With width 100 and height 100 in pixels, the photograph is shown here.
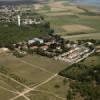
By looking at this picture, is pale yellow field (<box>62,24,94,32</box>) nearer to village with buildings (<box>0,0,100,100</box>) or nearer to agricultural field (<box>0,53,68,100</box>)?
village with buildings (<box>0,0,100,100</box>)

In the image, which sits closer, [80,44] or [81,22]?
[80,44]

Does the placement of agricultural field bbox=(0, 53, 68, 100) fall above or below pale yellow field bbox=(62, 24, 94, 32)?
above

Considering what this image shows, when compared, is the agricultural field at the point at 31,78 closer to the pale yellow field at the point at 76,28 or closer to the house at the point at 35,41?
the house at the point at 35,41

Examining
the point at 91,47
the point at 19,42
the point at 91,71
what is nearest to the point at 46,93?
the point at 91,71

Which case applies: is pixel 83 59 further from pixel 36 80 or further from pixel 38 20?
pixel 38 20

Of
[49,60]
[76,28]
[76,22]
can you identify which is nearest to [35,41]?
[49,60]

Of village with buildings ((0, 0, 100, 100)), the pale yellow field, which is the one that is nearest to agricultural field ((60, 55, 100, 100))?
village with buildings ((0, 0, 100, 100))

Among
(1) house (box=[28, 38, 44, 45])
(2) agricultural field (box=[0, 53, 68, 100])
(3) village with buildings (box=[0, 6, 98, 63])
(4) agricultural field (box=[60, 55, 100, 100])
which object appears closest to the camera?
(4) agricultural field (box=[60, 55, 100, 100])

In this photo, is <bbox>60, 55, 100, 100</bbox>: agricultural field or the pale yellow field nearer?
<bbox>60, 55, 100, 100</bbox>: agricultural field

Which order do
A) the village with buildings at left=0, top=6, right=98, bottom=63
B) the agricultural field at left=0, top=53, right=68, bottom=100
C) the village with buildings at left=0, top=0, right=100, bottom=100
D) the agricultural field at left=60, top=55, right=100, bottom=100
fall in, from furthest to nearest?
the village with buildings at left=0, top=6, right=98, bottom=63 → the village with buildings at left=0, top=0, right=100, bottom=100 → the agricultural field at left=0, top=53, right=68, bottom=100 → the agricultural field at left=60, top=55, right=100, bottom=100
